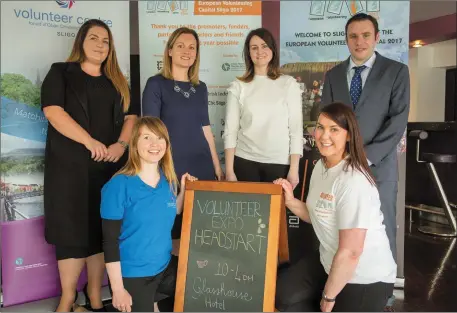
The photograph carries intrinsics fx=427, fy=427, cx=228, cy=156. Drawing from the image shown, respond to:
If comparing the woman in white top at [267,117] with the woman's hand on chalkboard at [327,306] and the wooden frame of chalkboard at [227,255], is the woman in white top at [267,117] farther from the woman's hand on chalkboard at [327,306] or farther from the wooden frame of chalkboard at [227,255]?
the woman's hand on chalkboard at [327,306]

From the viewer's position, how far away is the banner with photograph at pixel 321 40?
10.2 ft

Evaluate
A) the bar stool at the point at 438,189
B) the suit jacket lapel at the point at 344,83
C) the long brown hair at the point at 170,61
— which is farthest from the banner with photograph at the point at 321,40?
the bar stool at the point at 438,189

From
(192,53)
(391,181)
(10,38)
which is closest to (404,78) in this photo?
(391,181)

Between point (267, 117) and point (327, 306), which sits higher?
point (267, 117)

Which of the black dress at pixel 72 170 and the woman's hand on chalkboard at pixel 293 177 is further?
the woman's hand on chalkboard at pixel 293 177

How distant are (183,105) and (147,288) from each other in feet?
3.74

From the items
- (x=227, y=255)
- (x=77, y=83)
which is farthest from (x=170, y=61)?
(x=227, y=255)

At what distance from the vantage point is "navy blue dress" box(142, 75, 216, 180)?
8.67 feet

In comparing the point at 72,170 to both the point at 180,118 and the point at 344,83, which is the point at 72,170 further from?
the point at 344,83

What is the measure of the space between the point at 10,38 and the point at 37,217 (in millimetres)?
1171

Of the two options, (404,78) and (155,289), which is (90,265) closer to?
(155,289)

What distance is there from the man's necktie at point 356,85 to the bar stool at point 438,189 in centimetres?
295

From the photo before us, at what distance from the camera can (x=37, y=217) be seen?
112 inches

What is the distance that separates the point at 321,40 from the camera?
3244 mm
